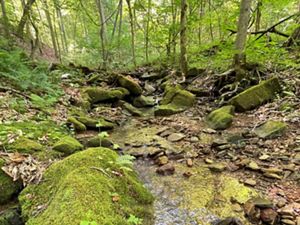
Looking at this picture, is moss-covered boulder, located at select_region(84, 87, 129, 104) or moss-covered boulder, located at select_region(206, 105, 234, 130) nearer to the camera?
moss-covered boulder, located at select_region(206, 105, 234, 130)

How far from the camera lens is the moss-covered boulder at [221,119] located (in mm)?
5809

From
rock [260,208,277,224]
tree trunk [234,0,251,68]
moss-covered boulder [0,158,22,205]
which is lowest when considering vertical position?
rock [260,208,277,224]

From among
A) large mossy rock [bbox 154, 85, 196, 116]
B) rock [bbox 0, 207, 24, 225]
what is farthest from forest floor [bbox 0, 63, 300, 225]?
rock [bbox 0, 207, 24, 225]

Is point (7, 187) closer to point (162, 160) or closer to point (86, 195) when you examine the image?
point (86, 195)

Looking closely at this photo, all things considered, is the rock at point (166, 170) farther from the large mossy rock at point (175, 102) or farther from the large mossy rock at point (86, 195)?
the large mossy rock at point (175, 102)

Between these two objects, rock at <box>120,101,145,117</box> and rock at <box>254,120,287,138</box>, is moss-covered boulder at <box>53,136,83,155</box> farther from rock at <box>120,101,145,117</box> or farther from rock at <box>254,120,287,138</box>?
rock at <box>120,101,145,117</box>

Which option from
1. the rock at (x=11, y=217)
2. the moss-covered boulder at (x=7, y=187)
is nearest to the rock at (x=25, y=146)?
the moss-covered boulder at (x=7, y=187)

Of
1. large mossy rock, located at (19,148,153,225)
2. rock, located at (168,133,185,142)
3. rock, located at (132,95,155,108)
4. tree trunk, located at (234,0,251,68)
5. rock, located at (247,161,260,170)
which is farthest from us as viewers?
rock, located at (132,95,155,108)

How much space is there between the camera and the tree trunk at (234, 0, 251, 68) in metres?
6.84

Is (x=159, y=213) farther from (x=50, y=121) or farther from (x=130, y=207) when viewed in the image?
(x=50, y=121)

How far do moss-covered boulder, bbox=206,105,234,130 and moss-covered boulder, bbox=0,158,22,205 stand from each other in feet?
14.0

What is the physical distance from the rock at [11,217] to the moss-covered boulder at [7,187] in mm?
238

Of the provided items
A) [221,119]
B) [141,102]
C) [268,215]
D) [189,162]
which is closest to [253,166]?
[189,162]

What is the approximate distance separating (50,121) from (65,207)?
3.74 m
